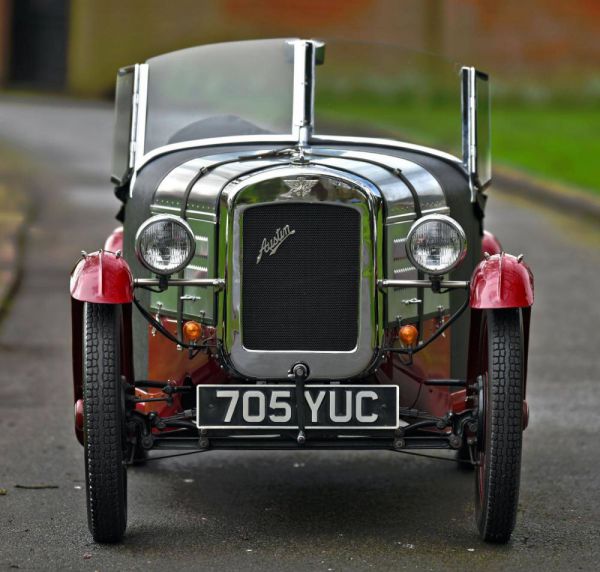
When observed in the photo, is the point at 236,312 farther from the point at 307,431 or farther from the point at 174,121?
the point at 174,121

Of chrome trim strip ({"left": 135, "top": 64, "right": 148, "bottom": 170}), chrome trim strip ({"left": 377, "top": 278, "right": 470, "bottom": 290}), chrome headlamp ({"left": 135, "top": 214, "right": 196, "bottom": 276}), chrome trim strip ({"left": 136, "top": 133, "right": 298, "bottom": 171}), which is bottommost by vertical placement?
chrome trim strip ({"left": 377, "top": 278, "right": 470, "bottom": 290})

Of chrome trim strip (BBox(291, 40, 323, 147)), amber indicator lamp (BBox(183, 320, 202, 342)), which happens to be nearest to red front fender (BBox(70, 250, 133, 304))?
amber indicator lamp (BBox(183, 320, 202, 342))

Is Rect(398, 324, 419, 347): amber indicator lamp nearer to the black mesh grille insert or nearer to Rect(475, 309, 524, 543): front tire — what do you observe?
the black mesh grille insert

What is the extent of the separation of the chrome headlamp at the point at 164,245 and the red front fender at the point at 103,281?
0.33 feet

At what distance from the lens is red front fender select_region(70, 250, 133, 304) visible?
18.0ft

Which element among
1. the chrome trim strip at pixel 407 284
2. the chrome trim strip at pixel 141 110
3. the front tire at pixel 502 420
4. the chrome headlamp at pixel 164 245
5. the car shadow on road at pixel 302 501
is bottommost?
the car shadow on road at pixel 302 501

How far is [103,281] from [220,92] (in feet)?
5.28

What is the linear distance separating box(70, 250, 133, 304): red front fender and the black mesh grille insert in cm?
45

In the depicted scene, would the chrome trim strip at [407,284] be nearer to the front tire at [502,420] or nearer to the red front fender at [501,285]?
the red front fender at [501,285]

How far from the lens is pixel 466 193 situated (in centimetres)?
644

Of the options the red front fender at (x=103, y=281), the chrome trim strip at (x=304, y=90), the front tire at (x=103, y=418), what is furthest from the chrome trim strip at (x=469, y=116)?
the front tire at (x=103, y=418)

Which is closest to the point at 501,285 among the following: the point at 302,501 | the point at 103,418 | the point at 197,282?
the point at 197,282

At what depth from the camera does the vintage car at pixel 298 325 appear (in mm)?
5453

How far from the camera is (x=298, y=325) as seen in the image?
224 inches
